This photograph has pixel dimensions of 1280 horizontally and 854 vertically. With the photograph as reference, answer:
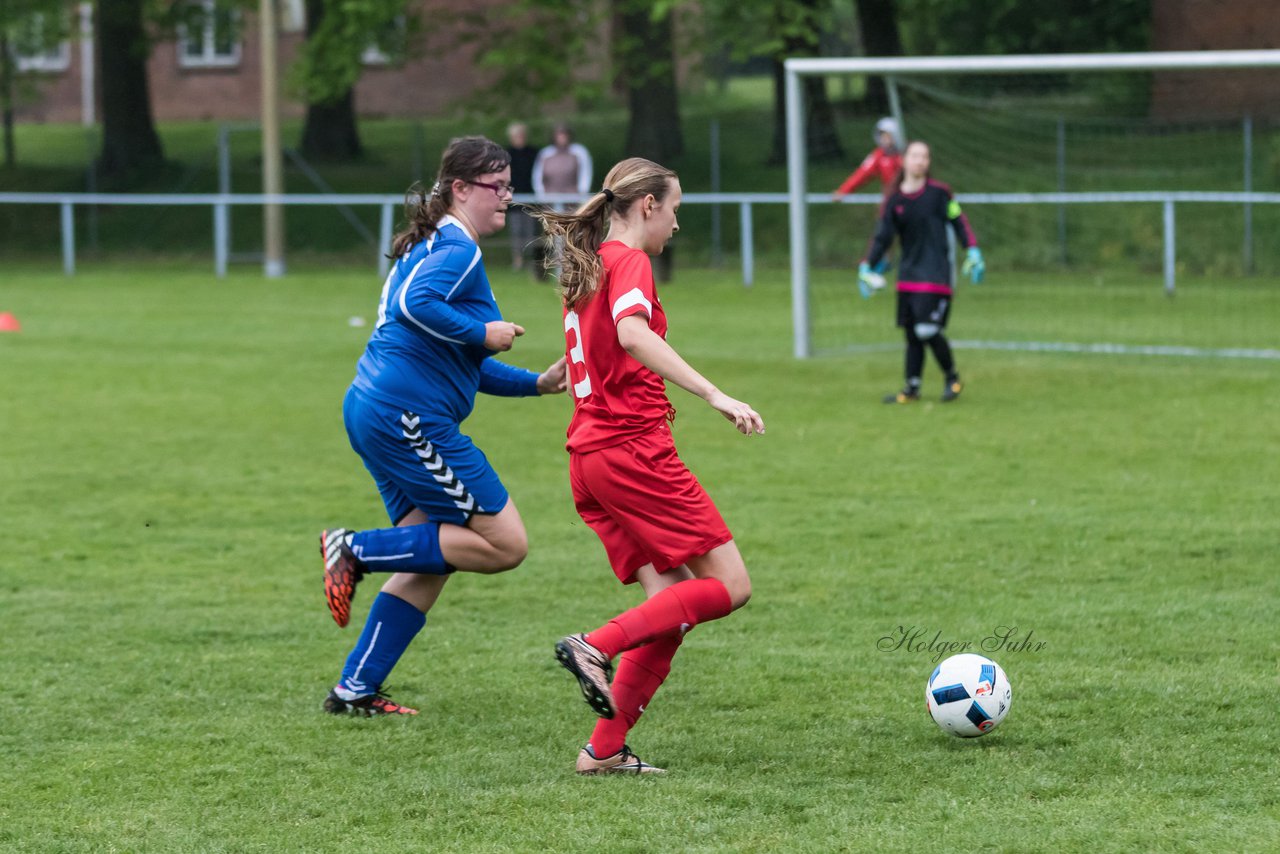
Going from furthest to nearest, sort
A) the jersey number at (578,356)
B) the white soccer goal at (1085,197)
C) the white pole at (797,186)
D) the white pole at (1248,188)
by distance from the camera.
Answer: the white pole at (1248,188)
the white soccer goal at (1085,197)
the white pole at (797,186)
the jersey number at (578,356)

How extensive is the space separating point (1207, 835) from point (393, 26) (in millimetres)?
23126

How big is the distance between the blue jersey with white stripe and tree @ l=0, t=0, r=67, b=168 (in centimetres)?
2468

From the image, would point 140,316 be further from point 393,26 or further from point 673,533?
point 673,533

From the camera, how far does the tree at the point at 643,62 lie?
951 inches

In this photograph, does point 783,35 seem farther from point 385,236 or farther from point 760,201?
point 385,236

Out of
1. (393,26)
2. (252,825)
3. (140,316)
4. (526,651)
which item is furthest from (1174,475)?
(393,26)

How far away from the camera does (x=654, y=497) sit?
4328mm

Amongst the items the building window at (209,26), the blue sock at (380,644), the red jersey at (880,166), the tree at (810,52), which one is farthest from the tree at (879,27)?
the blue sock at (380,644)

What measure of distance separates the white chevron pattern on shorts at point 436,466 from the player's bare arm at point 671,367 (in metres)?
0.92

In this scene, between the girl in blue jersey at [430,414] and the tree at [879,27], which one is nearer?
the girl in blue jersey at [430,414]

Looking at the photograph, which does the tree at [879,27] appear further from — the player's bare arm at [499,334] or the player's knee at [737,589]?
the player's knee at [737,589]

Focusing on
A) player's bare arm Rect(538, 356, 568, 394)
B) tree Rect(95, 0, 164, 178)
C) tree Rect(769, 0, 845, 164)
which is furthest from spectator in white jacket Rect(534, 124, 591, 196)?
player's bare arm Rect(538, 356, 568, 394)

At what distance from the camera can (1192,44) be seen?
2795 cm

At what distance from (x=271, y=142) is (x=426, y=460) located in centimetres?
1946
